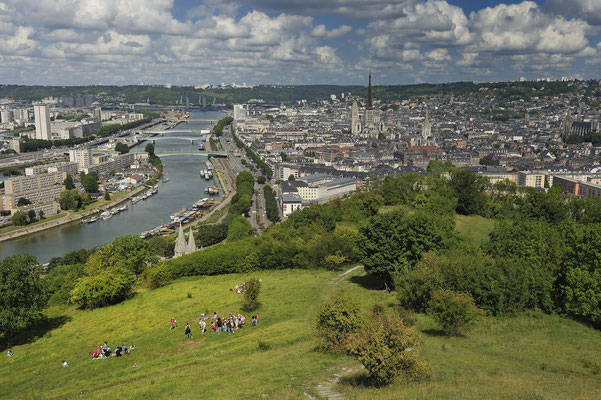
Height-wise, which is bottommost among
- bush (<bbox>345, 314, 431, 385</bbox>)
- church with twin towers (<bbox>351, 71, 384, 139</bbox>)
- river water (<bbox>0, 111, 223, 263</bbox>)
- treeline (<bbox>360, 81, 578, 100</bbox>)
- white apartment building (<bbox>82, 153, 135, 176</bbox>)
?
river water (<bbox>0, 111, 223, 263</bbox>)

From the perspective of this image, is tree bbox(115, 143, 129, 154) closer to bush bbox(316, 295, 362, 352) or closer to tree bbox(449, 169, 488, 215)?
tree bbox(449, 169, 488, 215)

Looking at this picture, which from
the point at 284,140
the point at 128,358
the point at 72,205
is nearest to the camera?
the point at 128,358

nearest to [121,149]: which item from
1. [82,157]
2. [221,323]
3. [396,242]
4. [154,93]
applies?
[82,157]

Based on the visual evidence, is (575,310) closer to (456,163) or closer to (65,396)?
(65,396)

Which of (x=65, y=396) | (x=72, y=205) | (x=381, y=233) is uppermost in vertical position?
(x=381, y=233)

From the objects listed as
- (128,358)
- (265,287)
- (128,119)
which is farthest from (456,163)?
(128,119)

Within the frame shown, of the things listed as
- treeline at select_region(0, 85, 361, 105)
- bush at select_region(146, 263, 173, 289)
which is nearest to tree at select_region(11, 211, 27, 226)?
bush at select_region(146, 263, 173, 289)
